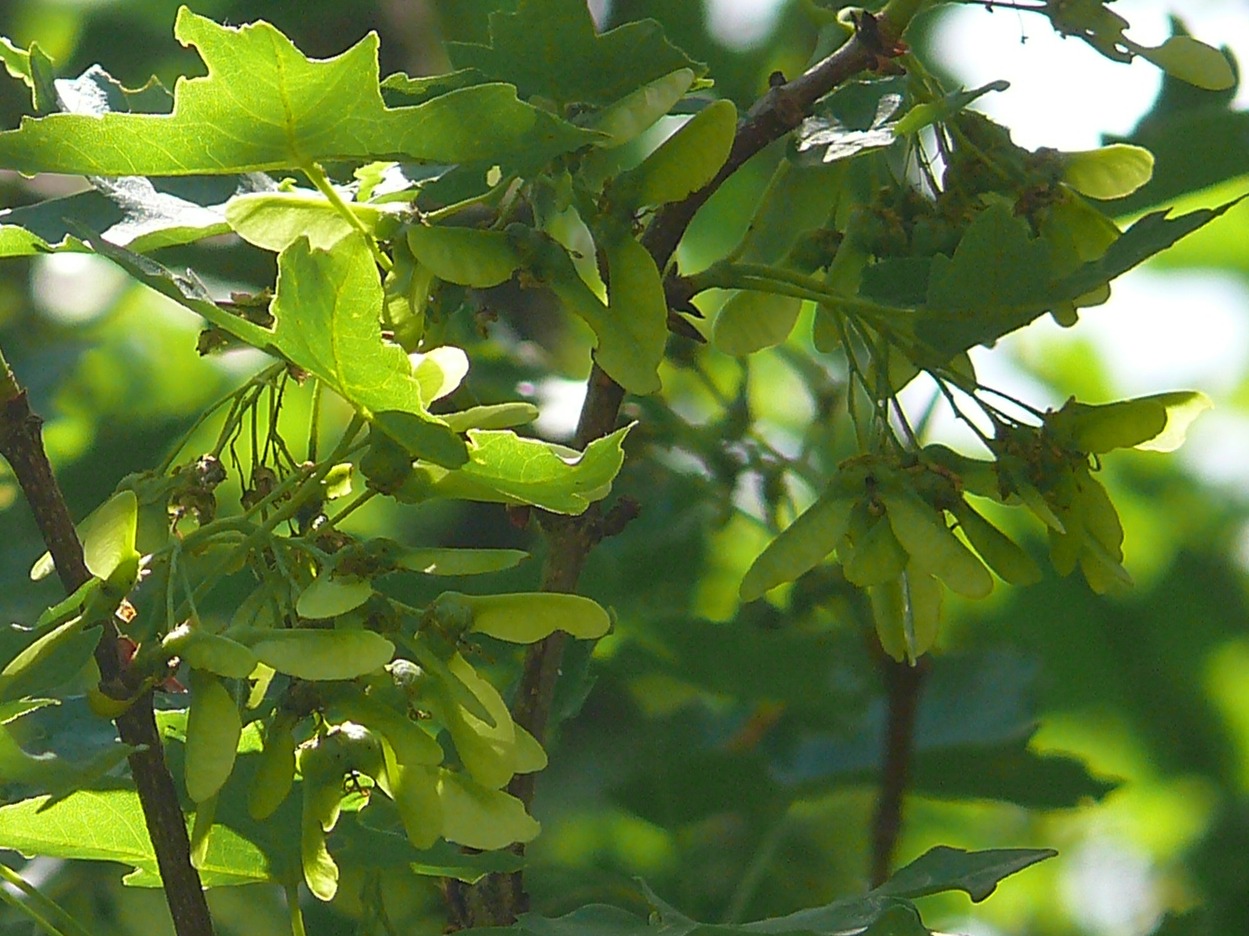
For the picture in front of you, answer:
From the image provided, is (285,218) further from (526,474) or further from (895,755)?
(895,755)

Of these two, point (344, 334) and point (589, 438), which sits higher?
point (589, 438)

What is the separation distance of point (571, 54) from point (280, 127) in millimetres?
175

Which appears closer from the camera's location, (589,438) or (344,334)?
(344,334)

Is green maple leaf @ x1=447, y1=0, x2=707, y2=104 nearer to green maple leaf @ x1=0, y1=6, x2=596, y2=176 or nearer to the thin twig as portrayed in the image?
green maple leaf @ x1=0, y1=6, x2=596, y2=176

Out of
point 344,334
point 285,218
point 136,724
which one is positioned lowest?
point 136,724

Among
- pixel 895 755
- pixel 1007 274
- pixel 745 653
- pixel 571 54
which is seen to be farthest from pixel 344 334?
pixel 895 755

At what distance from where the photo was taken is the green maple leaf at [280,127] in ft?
2.89

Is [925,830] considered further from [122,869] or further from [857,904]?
[857,904]

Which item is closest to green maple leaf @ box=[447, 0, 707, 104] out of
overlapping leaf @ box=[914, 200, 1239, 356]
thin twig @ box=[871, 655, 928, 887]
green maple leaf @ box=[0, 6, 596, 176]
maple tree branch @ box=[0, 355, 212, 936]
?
green maple leaf @ box=[0, 6, 596, 176]

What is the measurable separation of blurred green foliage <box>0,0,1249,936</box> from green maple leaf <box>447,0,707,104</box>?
1.78 ft

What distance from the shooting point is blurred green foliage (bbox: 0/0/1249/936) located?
171cm

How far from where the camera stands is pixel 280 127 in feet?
2.97

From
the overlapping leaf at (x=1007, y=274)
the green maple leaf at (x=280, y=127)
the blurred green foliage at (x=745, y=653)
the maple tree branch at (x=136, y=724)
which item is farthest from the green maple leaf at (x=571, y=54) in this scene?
the blurred green foliage at (x=745, y=653)

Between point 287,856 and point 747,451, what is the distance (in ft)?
2.88
